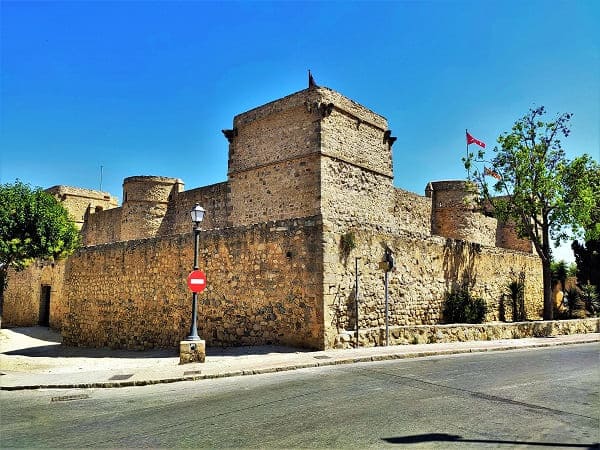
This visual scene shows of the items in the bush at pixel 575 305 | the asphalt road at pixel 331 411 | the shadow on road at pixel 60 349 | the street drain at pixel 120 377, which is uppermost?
the bush at pixel 575 305

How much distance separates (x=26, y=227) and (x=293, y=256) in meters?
8.93

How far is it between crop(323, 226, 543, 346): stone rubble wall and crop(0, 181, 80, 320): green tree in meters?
9.45

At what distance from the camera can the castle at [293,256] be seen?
12016 mm

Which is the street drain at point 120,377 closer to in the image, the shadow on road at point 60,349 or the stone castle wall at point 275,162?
the shadow on road at point 60,349

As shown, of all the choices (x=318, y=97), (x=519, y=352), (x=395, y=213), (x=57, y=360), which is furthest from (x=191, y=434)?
(x=395, y=213)

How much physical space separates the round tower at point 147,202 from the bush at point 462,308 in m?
17.4

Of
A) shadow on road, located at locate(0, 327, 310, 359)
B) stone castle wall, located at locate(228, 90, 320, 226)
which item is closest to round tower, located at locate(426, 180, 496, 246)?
stone castle wall, located at locate(228, 90, 320, 226)

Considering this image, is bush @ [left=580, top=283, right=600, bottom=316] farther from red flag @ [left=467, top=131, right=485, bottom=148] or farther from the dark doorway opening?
the dark doorway opening

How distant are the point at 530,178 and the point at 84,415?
59.4 feet

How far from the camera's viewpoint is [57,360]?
13961mm

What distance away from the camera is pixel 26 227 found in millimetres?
14484

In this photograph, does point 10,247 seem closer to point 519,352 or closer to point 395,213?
point 519,352

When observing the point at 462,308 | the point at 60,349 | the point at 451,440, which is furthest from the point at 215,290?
the point at 451,440

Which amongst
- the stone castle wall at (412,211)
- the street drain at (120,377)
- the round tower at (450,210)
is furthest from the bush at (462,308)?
the street drain at (120,377)
